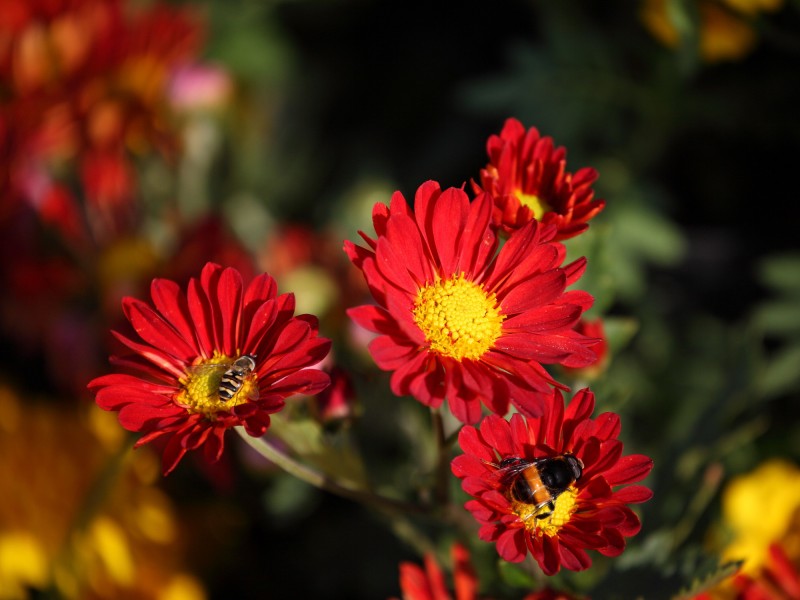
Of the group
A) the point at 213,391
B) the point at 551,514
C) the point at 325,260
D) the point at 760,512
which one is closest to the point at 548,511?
the point at 551,514

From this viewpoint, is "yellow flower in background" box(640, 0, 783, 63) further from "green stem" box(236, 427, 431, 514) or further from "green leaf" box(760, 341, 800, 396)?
"green stem" box(236, 427, 431, 514)

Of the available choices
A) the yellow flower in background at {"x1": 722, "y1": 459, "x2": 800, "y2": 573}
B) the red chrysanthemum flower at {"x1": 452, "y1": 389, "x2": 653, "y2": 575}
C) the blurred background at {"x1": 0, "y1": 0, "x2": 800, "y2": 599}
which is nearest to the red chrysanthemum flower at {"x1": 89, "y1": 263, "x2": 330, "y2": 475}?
the red chrysanthemum flower at {"x1": 452, "y1": 389, "x2": 653, "y2": 575}

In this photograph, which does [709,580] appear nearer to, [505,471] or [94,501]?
[505,471]

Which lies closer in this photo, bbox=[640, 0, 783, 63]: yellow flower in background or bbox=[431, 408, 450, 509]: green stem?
bbox=[431, 408, 450, 509]: green stem

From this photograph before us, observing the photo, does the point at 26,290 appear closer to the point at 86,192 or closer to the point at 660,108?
the point at 86,192

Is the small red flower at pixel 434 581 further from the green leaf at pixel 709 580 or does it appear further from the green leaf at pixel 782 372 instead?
the green leaf at pixel 782 372

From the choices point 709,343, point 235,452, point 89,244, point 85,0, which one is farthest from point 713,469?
point 85,0
